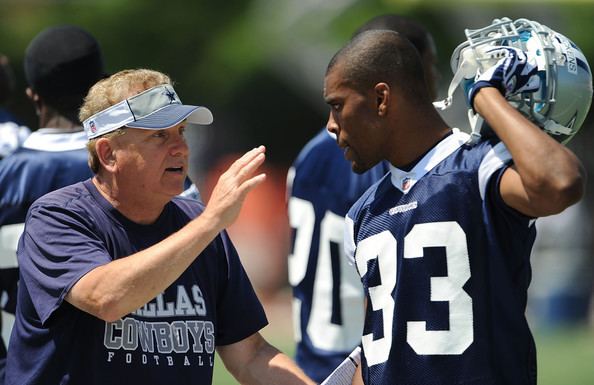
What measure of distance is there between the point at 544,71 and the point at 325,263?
238cm

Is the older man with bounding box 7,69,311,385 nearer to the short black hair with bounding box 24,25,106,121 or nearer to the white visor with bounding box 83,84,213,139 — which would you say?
the white visor with bounding box 83,84,213,139

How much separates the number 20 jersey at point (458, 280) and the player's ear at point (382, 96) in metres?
0.24

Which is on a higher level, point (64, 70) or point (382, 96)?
point (382, 96)

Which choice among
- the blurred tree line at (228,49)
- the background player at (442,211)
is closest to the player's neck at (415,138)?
the background player at (442,211)

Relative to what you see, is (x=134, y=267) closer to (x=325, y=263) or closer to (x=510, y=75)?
(x=510, y=75)

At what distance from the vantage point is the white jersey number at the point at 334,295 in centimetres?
562

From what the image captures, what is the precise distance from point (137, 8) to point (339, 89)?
17.2 metres

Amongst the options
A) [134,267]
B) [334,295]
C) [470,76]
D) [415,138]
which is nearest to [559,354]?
[334,295]

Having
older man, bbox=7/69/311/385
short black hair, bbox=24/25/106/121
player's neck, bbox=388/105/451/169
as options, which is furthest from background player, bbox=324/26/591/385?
short black hair, bbox=24/25/106/121

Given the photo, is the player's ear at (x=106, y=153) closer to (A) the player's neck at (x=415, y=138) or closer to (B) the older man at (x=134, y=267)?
(B) the older man at (x=134, y=267)

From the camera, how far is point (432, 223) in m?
3.58

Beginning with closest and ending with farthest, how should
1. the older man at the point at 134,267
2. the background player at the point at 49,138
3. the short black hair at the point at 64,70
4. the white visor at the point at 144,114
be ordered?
1. the older man at the point at 134,267
2. the white visor at the point at 144,114
3. the background player at the point at 49,138
4. the short black hair at the point at 64,70

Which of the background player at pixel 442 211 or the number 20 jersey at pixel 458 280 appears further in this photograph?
the number 20 jersey at pixel 458 280

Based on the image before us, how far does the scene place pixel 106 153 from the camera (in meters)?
3.96
